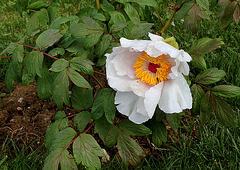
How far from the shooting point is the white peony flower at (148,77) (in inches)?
36.9

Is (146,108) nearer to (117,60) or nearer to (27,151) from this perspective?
(117,60)

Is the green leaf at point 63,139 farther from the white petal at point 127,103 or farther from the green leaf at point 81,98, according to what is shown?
the white petal at point 127,103

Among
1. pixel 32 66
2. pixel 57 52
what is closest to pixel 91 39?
pixel 57 52

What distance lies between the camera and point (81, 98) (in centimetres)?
129

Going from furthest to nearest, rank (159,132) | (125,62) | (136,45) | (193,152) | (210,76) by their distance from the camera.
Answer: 1. (193,152)
2. (159,132)
3. (210,76)
4. (125,62)
5. (136,45)

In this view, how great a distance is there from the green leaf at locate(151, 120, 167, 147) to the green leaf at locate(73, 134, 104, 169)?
0.31 m

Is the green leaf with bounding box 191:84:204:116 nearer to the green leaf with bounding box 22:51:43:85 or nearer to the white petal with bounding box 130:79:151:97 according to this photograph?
the white petal with bounding box 130:79:151:97

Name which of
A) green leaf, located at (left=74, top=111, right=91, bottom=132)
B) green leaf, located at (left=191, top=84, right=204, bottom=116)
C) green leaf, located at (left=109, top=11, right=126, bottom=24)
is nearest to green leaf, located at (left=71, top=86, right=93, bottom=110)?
green leaf, located at (left=74, top=111, right=91, bottom=132)

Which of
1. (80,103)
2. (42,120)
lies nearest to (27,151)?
(42,120)

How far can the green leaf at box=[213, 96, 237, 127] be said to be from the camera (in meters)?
1.09

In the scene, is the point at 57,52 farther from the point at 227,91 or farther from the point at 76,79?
the point at 227,91

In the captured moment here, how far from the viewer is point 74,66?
1.10 m

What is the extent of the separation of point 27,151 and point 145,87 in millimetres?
1194

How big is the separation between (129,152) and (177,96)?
1.26ft
